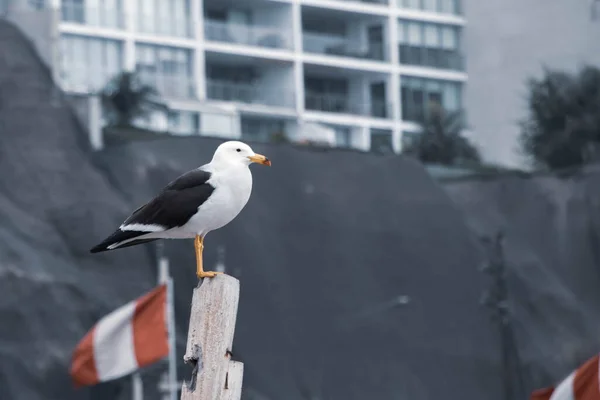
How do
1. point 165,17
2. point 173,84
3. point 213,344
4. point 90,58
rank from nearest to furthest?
point 213,344 → point 90,58 → point 173,84 → point 165,17

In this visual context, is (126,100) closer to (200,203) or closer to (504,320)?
(504,320)

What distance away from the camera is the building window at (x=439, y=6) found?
91062mm

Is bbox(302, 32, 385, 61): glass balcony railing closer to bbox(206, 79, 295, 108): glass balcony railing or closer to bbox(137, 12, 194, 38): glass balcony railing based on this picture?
bbox(206, 79, 295, 108): glass balcony railing

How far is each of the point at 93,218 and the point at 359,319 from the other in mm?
9211

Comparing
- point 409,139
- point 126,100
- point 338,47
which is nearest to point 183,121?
point 338,47

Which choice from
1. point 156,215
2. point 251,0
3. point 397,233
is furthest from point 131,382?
point 251,0

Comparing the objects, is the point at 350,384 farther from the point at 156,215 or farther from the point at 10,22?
the point at 156,215

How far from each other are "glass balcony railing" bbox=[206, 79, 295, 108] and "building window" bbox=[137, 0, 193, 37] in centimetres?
286

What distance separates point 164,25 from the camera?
259ft

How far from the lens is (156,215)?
12914mm

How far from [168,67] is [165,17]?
2687 millimetres

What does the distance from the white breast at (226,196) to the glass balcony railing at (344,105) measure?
71736 mm

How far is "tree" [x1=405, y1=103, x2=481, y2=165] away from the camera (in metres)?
73.8

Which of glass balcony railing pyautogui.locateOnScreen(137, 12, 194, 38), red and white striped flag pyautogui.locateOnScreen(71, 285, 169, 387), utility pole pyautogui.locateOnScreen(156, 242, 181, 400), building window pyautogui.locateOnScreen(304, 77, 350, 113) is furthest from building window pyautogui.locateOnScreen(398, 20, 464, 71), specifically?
red and white striped flag pyautogui.locateOnScreen(71, 285, 169, 387)
